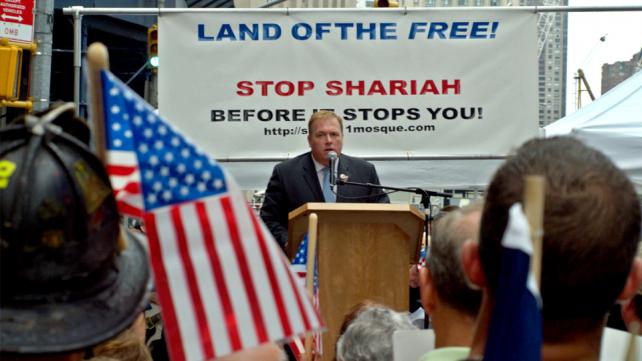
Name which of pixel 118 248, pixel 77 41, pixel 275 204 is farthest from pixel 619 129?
pixel 118 248

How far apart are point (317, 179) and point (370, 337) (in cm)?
365

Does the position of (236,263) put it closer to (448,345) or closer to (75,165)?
(75,165)

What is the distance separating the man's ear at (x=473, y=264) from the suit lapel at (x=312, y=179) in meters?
5.59

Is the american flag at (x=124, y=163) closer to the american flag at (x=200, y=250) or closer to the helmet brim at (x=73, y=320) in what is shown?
the american flag at (x=200, y=250)

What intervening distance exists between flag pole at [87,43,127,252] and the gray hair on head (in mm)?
1895

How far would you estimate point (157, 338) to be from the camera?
5789 mm

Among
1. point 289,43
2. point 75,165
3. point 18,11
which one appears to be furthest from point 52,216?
point 18,11

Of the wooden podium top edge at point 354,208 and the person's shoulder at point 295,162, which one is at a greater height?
the person's shoulder at point 295,162

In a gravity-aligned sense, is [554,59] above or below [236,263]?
above

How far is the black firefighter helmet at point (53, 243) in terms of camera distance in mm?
1895

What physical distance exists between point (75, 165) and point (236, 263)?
493 millimetres

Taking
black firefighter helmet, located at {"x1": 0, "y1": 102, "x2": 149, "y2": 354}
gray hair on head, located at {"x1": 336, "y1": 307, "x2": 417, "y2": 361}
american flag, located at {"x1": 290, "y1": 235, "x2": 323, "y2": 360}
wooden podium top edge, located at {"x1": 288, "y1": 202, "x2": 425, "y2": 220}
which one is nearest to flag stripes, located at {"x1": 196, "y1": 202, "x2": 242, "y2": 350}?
black firefighter helmet, located at {"x1": 0, "y1": 102, "x2": 149, "y2": 354}

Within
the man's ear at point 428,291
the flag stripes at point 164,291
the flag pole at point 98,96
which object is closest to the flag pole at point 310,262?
the man's ear at point 428,291

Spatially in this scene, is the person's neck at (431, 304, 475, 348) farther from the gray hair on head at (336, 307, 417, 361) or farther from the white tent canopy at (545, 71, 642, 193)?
the white tent canopy at (545, 71, 642, 193)
